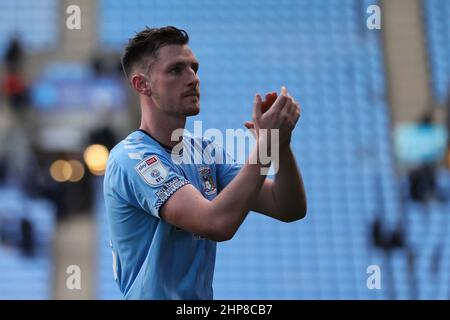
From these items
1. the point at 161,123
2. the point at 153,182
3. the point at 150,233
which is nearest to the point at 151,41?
the point at 161,123

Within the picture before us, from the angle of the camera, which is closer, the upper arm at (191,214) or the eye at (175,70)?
the upper arm at (191,214)

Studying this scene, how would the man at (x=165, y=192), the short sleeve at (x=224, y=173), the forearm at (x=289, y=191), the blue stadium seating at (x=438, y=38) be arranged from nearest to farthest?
the man at (x=165, y=192) < the forearm at (x=289, y=191) < the short sleeve at (x=224, y=173) < the blue stadium seating at (x=438, y=38)

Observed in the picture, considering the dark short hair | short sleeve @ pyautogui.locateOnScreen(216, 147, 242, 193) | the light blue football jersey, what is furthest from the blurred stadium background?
the light blue football jersey

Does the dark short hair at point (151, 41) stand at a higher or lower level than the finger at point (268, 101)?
higher

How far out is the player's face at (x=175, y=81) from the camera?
2572mm

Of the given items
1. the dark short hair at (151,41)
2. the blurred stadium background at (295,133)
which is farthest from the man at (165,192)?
the blurred stadium background at (295,133)

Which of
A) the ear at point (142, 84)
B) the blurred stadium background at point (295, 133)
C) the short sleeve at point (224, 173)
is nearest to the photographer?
the ear at point (142, 84)

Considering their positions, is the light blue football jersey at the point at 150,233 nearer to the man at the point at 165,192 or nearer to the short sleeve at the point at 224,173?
the man at the point at 165,192

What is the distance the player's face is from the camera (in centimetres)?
257

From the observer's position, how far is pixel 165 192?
2445 mm

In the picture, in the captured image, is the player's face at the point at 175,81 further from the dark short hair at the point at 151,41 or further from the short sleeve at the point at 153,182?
the short sleeve at the point at 153,182

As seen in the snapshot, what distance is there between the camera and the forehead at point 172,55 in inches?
103

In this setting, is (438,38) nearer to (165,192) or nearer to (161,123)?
(161,123)

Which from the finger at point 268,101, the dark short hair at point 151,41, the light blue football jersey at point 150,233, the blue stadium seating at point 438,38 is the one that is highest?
the blue stadium seating at point 438,38
